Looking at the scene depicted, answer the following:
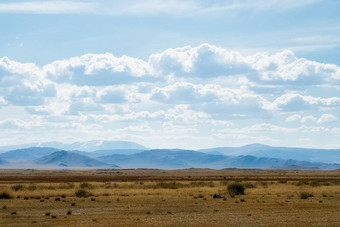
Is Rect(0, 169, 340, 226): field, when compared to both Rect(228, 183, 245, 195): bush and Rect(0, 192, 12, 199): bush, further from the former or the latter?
Rect(228, 183, 245, 195): bush

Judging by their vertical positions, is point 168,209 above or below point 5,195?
below

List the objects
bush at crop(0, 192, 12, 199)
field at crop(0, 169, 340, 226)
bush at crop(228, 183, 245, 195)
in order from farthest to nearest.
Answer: bush at crop(228, 183, 245, 195)
bush at crop(0, 192, 12, 199)
field at crop(0, 169, 340, 226)

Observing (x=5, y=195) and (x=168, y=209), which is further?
(x=5, y=195)

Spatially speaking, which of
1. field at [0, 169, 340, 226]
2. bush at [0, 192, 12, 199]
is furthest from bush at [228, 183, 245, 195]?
bush at [0, 192, 12, 199]

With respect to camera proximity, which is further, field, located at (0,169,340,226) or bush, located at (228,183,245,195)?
bush, located at (228,183,245,195)

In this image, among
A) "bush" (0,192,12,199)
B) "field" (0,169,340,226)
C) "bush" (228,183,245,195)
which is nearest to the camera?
"field" (0,169,340,226)

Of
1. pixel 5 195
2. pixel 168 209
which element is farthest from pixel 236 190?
pixel 5 195

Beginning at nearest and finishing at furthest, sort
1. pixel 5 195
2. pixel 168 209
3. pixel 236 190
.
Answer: pixel 168 209 → pixel 5 195 → pixel 236 190

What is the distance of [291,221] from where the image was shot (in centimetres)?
3033

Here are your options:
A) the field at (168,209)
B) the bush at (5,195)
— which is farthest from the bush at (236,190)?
the bush at (5,195)

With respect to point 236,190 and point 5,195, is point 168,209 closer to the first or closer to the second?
point 236,190

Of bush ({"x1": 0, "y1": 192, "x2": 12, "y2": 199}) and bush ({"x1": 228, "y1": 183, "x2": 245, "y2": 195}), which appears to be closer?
bush ({"x1": 0, "y1": 192, "x2": 12, "y2": 199})

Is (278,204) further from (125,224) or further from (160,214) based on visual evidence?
(125,224)

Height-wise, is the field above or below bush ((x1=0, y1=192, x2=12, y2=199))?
below
